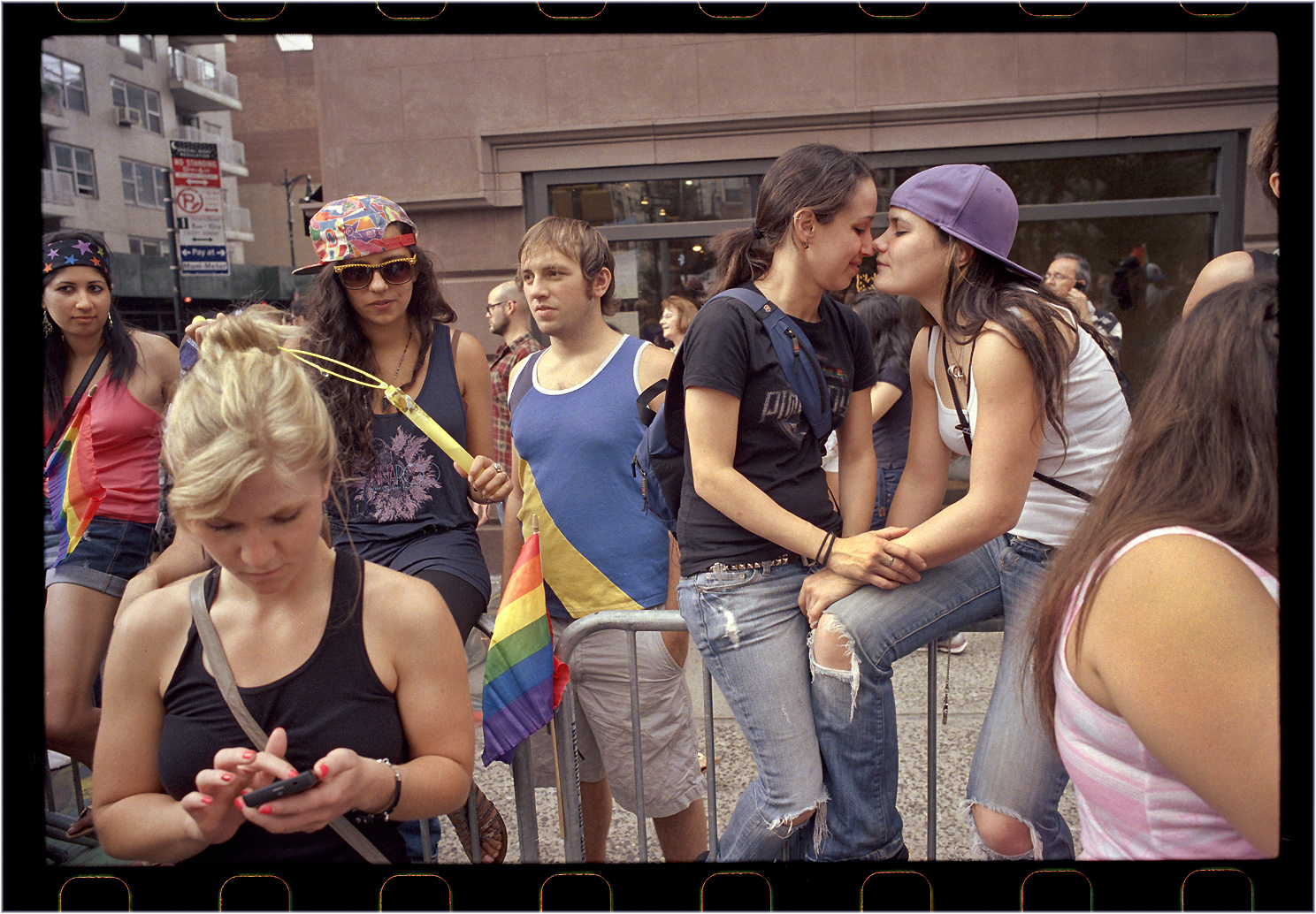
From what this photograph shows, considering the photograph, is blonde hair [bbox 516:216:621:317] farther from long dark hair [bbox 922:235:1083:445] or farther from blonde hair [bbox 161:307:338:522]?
blonde hair [bbox 161:307:338:522]

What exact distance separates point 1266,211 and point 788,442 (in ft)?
19.2

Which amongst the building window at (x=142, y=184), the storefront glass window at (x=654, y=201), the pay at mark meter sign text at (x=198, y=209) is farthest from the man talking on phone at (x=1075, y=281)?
the building window at (x=142, y=184)

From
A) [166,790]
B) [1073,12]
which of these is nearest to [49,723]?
[166,790]

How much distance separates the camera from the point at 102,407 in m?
2.97

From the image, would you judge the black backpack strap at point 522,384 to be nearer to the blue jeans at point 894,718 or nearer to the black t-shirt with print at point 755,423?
the black t-shirt with print at point 755,423

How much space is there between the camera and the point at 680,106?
632cm

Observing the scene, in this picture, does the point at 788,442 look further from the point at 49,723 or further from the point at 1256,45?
the point at 49,723

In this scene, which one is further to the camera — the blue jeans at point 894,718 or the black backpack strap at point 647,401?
the black backpack strap at point 647,401

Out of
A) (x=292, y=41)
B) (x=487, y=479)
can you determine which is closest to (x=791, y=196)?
(x=487, y=479)

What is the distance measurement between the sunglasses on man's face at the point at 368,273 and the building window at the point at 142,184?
97.7ft

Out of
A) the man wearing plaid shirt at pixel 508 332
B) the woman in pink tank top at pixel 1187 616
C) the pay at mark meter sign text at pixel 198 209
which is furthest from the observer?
the pay at mark meter sign text at pixel 198 209

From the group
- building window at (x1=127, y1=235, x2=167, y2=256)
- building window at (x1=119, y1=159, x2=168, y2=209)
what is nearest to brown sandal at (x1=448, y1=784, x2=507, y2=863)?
building window at (x1=119, y1=159, x2=168, y2=209)

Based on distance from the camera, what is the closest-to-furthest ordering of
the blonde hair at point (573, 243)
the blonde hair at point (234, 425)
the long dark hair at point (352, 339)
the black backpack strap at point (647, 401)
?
1. the blonde hair at point (234, 425)
2. the long dark hair at point (352, 339)
3. the black backpack strap at point (647, 401)
4. the blonde hair at point (573, 243)

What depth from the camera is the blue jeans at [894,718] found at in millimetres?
1907
